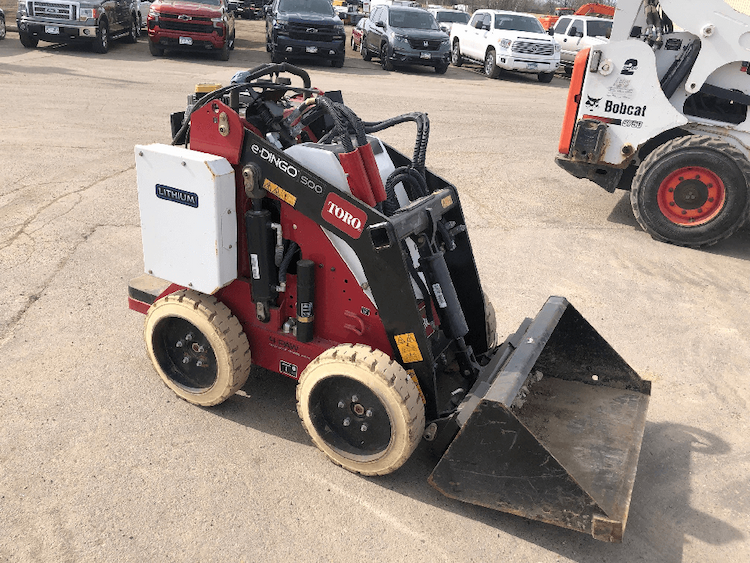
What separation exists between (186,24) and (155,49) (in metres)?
1.32

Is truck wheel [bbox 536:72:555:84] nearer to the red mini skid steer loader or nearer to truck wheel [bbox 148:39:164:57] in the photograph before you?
truck wheel [bbox 148:39:164:57]

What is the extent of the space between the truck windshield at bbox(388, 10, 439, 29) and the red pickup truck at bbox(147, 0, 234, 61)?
15.8 ft

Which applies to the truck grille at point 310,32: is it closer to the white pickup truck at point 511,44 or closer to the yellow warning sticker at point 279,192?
the white pickup truck at point 511,44

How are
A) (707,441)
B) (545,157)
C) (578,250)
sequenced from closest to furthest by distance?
(707,441) → (578,250) → (545,157)

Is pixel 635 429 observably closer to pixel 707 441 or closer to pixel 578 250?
pixel 707 441

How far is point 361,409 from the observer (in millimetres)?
3406

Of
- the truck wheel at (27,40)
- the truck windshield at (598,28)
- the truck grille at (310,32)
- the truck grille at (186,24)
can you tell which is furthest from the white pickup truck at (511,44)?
the truck wheel at (27,40)

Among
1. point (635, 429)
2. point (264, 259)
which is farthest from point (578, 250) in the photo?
point (264, 259)

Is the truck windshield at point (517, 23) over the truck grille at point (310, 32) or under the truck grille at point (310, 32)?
over

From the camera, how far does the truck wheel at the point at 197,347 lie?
3.71 metres

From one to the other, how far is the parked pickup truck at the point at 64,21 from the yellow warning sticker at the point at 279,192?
1536 centimetres

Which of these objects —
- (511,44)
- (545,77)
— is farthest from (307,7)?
(545,77)

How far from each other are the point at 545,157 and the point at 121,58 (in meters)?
11.9

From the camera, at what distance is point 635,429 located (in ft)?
11.7
